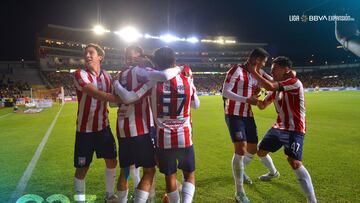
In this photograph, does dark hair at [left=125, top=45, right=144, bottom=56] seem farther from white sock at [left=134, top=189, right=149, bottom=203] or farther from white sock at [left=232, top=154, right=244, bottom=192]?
white sock at [left=232, top=154, right=244, bottom=192]

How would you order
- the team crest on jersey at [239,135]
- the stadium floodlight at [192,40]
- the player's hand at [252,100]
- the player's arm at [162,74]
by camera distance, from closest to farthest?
the player's arm at [162,74], the player's hand at [252,100], the team crest on jersey at [239,135], the stadium floodlight at [192,40]

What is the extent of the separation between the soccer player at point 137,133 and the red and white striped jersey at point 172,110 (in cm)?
19

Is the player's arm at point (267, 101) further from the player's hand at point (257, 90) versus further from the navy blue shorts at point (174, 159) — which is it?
the navy blue shorts at point (174, 159)

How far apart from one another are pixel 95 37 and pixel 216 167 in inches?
2876

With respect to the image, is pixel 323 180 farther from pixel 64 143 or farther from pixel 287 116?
pixel 64 143

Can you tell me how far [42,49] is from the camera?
65688 millimetres

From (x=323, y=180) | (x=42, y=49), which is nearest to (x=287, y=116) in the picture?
(x=323, y=180)

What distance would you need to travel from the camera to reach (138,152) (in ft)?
13.2

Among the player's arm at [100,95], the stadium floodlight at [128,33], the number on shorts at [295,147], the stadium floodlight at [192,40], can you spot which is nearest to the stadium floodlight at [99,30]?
the stadium floodlight at [128,33]

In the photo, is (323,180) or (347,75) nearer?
(323,180)

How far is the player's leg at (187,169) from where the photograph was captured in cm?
386

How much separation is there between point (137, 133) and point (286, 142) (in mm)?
2419

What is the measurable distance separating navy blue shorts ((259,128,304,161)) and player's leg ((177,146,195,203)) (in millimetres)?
1806

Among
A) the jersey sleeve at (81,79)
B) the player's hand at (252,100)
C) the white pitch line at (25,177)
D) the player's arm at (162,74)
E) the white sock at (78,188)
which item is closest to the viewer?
the player's arm at (162,74)
